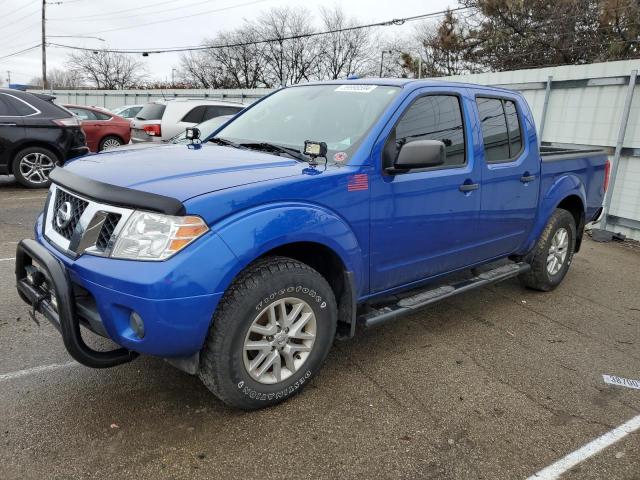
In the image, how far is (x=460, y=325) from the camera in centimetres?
427

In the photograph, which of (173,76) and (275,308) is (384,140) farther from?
(173,76)

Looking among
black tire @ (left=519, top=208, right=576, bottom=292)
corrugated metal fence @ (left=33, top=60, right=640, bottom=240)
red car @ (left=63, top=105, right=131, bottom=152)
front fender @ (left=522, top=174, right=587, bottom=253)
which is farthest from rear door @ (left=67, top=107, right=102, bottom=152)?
front fender @ (left=522, top=174, right=587, bottom=253)

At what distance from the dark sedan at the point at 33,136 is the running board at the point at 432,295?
801cm

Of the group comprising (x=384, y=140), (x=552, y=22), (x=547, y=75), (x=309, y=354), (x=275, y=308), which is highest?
(x=552, y=22)

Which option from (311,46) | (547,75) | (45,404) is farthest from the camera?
(311,46)

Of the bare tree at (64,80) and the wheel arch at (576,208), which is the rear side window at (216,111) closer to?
the wheel arch at (576,208)

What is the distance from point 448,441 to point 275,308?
115 cm

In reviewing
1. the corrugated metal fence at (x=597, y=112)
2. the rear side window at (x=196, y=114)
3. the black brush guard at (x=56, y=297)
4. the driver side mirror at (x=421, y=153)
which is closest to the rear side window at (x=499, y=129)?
the driver side mirror at (x=421, y=153)

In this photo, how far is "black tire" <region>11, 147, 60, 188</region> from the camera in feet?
29.8

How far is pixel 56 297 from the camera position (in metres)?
2.41

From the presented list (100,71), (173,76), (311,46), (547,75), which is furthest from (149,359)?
(100,71)

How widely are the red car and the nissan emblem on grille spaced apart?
10.2m

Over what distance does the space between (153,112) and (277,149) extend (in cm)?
1041

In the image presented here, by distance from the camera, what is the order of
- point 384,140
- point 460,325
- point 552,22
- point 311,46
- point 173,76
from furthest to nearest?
1. point 173,76
2. point 311,46
3. point 552,22
4. point 460,325
5. point 384,140
